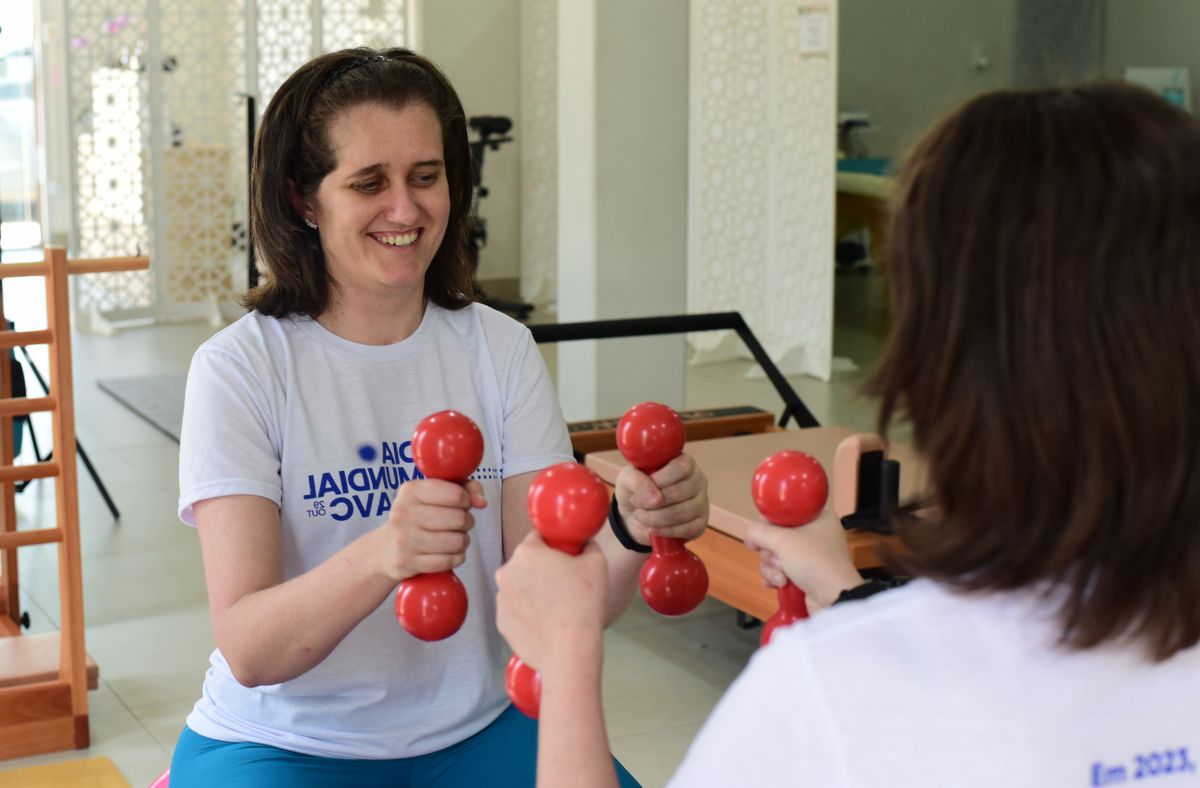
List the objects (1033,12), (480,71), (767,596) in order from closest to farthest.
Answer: (767,596)
(1033,12)
(480,71)

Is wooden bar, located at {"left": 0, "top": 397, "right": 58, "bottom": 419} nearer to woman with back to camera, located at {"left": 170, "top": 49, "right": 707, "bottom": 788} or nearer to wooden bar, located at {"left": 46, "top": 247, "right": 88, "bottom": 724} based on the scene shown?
wooden bar, located at {"left": 46, "top": 247, "right": 88, "bottom": 724}

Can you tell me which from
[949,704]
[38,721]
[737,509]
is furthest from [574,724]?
[38,721]

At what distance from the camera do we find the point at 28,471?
9.45 feet

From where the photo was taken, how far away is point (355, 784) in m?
1.59

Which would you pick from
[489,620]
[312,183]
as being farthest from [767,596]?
[312,183]

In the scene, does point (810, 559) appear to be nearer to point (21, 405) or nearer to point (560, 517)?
point (560, 517)

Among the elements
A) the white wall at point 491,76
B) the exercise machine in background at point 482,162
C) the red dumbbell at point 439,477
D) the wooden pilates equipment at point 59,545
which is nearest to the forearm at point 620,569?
the red dumbbell at point 439,477

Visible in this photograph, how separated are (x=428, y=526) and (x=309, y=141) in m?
0.61

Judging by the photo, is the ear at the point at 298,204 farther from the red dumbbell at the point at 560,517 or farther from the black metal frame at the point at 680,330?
the black metal frame at the point at 680,330

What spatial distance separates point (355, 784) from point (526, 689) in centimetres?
56

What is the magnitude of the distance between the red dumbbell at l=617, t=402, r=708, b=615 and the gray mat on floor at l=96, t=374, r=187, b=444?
4.56 meters

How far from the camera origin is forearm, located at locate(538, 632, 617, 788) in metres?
1.02

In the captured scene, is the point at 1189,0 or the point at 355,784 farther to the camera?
the point at 1189,0

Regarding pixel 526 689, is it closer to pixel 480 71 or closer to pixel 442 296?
pixel 442 296
